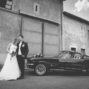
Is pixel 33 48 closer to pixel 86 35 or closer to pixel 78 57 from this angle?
pixel 78 57

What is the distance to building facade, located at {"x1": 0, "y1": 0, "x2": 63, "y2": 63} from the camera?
10.9 metres

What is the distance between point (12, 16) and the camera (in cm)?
1130

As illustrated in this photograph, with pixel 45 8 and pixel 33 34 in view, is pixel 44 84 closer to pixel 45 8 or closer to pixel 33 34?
pixel 33 34

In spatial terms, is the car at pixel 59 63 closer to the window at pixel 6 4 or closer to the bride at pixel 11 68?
the bride at pixel 11 68

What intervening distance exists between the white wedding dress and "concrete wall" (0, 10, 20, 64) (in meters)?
4.47

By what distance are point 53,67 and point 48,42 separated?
6.41 metres

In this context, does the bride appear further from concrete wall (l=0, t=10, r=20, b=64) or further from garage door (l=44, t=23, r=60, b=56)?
garage door (l=44, t=23, r=60, b=56)

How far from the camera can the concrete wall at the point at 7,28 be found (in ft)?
34.7

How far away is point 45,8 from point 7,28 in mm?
4746

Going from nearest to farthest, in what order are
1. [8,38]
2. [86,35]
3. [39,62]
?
[39,62] < [8,38] < [86,35]

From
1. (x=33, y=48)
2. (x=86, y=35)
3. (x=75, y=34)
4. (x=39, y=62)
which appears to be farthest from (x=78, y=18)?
(x=39, y=62)

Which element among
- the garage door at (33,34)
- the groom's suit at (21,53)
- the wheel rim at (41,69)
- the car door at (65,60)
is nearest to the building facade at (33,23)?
the garage door at (33,34)

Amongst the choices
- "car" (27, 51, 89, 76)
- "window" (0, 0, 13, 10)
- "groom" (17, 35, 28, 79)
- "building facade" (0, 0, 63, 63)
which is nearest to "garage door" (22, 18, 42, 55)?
"building facade" (0, 0, 63, 63)

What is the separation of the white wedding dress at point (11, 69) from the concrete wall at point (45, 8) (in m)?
6.37
